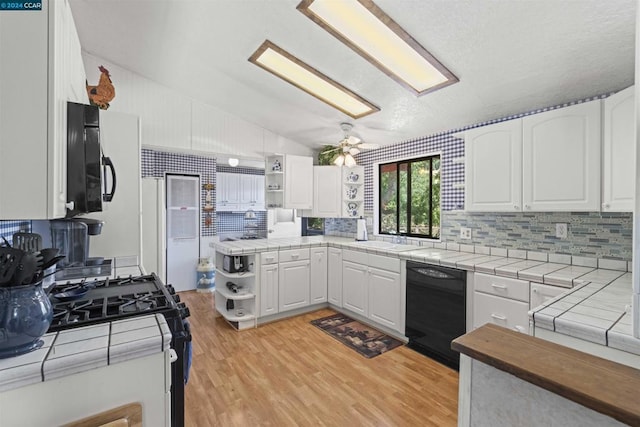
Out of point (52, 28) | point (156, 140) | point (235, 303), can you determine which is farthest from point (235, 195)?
point (52, 28)

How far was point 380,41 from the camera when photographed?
7.34ft

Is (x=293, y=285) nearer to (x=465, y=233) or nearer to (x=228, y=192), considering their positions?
(x=465, y=233)

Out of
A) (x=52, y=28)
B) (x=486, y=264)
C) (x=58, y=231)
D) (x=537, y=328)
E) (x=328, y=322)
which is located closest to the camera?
(x=52, y=28)

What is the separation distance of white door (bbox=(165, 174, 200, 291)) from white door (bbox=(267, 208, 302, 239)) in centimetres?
121

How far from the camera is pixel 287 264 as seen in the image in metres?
3.48

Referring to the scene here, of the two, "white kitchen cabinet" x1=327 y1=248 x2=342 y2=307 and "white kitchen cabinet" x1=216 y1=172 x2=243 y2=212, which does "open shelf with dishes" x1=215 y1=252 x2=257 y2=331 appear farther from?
"white kitchen cabinet" x1=216 y1=172 x2=243 y2=212

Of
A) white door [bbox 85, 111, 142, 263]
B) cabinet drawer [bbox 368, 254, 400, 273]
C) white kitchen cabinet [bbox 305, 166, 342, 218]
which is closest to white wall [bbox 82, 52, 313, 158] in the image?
white kitchen cabinet [bbox 305, 166, 342, 218]

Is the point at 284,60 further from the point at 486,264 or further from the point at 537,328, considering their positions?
the point at 537,328

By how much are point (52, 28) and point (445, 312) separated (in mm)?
2809

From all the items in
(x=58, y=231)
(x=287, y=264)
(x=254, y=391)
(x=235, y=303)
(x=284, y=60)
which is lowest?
(x=254, y=391)

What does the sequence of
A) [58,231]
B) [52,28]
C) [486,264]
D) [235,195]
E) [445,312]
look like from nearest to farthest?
[52,28], [58,231], [486,264], [445,312], [235,195]

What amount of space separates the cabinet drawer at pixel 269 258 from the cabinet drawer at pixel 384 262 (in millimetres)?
1051

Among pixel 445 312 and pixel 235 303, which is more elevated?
pixel 445 312

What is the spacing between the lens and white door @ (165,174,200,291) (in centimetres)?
465
